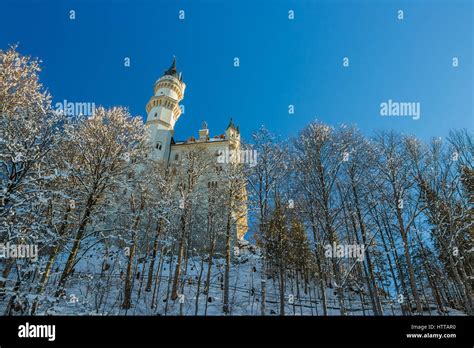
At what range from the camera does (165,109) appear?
52281mm

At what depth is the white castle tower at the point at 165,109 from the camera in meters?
46.8

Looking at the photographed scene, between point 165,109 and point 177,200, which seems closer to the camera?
point 177,200

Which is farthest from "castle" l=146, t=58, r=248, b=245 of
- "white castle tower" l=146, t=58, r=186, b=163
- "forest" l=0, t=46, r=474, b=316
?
"forest" l=0, t=46, r=474, b=316

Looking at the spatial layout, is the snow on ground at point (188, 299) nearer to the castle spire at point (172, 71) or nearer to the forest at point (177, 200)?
the forest at point (177, 200)

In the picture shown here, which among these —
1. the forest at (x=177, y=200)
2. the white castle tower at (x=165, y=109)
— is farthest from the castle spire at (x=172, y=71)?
the forest at (x=177, y=200)

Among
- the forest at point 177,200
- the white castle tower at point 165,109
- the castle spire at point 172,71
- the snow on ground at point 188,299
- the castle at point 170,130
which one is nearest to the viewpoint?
the forest at point 177,200

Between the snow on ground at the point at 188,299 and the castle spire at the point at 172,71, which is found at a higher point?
the castle spire at the point at 172,71

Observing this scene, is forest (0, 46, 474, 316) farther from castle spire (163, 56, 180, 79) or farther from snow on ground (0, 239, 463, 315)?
castle spire (163, 56, 180, 79)

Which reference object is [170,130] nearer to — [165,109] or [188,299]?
[165,109]

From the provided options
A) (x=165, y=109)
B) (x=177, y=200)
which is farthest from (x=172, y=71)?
(x=177, y=200)

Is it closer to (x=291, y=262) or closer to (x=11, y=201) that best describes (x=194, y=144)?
(x=291, y=262)

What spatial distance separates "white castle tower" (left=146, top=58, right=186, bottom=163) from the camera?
46784 mm

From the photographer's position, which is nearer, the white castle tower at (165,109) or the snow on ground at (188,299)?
the snow on ground at (188,299)
